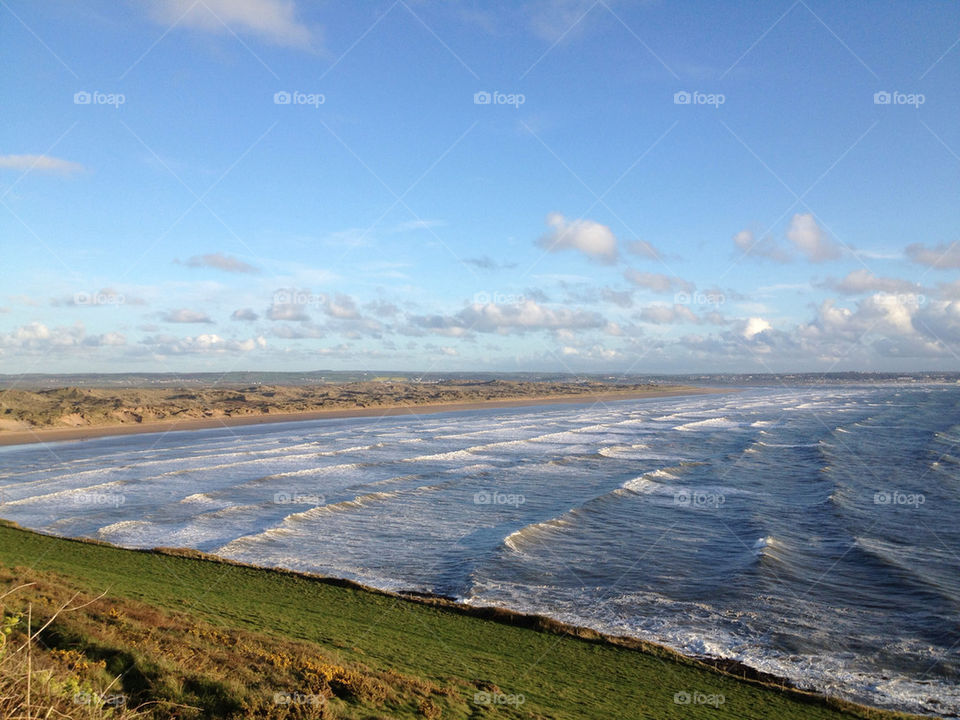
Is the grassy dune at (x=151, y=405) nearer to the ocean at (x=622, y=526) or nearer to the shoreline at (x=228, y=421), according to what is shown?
the shoreline at (x=228, y=421)

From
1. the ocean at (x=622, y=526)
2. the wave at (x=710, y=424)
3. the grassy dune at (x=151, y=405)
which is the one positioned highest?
the grassy dune at (x=151, y=405)

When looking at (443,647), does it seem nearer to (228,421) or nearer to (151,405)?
(228,421)

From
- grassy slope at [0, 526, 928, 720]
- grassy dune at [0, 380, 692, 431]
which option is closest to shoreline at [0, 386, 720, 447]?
grassy dune at [0, 380, 692, 431]

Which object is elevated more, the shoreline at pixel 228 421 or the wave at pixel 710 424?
the wave at pixel 710 424

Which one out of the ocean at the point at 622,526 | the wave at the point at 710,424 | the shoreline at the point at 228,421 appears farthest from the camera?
the wave at the point at 710,424

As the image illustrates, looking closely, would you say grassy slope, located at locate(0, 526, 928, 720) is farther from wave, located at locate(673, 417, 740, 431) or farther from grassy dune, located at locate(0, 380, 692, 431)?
grassy dune, located at locate(0, 380, 692, 431)

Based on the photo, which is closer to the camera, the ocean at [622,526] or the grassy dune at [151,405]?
the ocean at [622,526]

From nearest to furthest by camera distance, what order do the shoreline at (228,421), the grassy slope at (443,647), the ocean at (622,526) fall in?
1. the grassy slope at (443,647)
2. the ocean at (622,526)
3. the shoreline at (228,421)

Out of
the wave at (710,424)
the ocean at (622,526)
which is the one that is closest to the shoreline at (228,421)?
the ocean at (622,526)

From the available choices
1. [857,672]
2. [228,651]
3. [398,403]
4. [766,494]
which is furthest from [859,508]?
[398,403]
